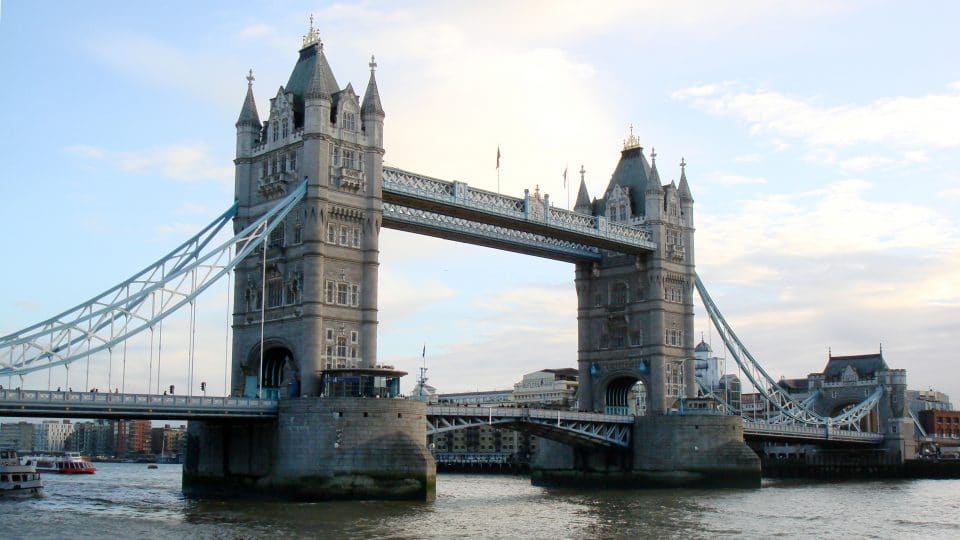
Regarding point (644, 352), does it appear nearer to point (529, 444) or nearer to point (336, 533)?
point (336, 533)

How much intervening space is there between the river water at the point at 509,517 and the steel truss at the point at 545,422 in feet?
17.2

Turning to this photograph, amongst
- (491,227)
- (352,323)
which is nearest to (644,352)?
(491,227)

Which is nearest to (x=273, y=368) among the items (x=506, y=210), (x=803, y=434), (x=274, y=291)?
(x=274, y=291)

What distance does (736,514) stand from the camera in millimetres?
62625

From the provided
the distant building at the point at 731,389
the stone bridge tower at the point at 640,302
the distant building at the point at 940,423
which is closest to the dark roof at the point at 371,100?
the stone bridge tower at the point at 640,302

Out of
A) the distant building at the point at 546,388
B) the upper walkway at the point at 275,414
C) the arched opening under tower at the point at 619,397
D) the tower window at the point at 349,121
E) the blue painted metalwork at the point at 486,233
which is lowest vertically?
the upper walkway at the point at 275,414

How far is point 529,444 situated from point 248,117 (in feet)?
332

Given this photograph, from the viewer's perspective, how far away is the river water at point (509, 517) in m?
51.0

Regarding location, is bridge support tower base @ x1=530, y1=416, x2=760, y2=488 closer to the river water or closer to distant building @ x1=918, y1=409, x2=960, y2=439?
the river water

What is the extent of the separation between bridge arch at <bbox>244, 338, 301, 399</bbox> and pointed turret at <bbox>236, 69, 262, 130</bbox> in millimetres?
15171

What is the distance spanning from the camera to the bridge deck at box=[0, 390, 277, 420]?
57.1 m

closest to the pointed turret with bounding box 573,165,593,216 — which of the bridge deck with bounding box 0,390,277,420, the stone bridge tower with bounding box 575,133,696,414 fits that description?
the stone bridge tower with bounding box 575,133,696,414

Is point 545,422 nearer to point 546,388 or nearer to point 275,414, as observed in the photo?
point 275,414

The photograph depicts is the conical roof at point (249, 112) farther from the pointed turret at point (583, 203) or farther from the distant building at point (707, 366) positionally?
the distant building at point (707, 366)
